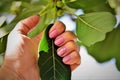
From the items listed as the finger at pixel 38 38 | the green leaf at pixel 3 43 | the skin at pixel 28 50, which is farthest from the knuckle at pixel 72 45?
the green leaf at pixel 3 43

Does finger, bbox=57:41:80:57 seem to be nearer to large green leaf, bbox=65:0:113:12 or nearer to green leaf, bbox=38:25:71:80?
green leaf, bbox=38:25:71:80

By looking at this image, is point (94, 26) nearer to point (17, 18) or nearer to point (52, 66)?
point (52, 66)

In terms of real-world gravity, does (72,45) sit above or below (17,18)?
below

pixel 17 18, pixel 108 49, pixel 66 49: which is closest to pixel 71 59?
pixel 66 49

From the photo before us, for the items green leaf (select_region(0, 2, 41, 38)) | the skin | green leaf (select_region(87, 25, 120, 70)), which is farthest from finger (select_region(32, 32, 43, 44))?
green leaf (select_region(87, 25, 120, 70))

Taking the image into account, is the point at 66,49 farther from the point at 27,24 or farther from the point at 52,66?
the point at 27,24

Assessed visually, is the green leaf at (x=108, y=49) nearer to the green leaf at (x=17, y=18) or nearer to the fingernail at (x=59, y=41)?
the fingernail at (x=59, y=41)
